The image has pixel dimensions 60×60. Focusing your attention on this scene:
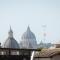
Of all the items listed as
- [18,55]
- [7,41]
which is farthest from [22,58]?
[7,41]

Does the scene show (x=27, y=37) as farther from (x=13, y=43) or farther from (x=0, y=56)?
A: (x=0, y=56)

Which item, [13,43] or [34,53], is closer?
[34,53]

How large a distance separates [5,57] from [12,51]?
1.25 meters

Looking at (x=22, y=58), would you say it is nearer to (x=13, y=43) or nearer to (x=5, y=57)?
(x=5, y=57)

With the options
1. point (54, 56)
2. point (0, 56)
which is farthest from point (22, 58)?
point (54, 56)

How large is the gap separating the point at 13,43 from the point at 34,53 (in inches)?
2964

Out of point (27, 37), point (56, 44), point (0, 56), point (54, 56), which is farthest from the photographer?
point (27, 37)

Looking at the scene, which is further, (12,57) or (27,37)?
(27,37)

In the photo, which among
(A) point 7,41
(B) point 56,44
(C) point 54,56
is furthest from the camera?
(A) point 7,41

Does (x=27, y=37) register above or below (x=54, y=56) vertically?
above

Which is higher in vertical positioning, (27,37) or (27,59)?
(27,37)

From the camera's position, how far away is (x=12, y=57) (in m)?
25.0

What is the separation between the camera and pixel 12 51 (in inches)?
1012

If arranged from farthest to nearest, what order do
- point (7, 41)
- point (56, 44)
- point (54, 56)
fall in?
point (7, 41), point (56, 44), point (54, 56)
